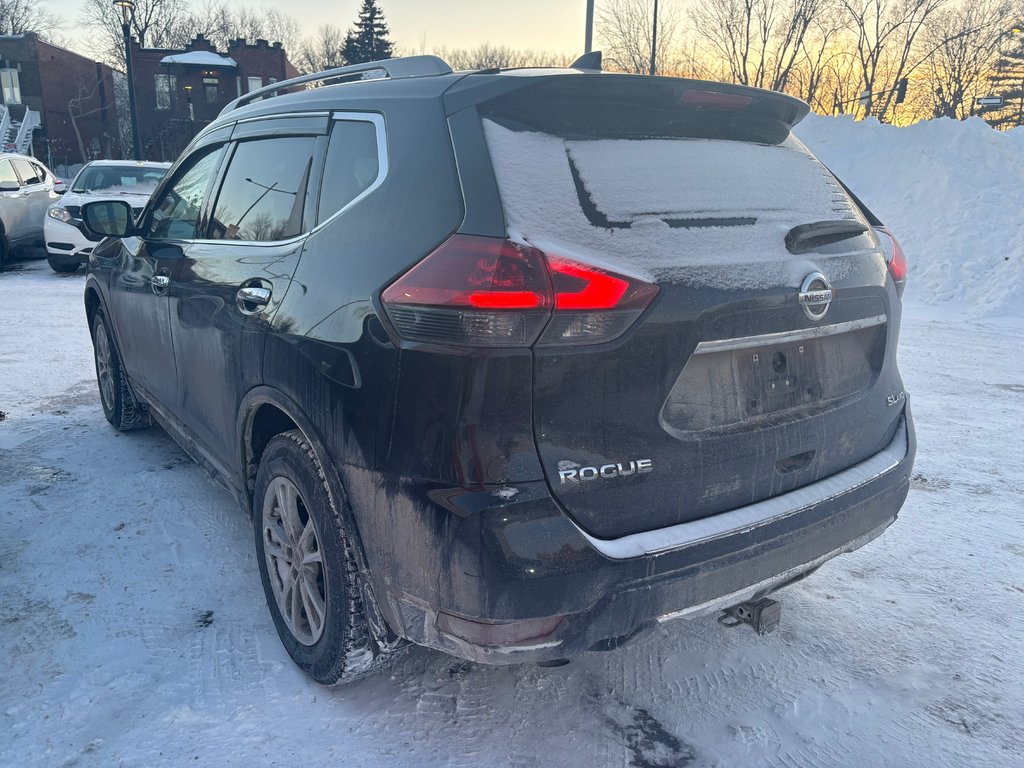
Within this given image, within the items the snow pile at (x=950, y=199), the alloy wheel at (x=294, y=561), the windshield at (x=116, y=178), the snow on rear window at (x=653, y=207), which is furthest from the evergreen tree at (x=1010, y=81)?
the alloy wheel at (x=294, y=561)

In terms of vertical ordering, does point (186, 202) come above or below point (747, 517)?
above

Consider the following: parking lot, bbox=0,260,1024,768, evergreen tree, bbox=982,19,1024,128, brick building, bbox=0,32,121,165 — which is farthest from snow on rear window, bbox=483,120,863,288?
brick building, bbox=0,32,121,165

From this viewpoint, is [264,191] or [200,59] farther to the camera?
[200,59]

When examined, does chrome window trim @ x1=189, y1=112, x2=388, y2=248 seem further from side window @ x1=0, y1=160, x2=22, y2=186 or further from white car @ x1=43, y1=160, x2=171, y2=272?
side window @ x1=0, y1=160, x2=22, y2=186

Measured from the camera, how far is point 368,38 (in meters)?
61.4

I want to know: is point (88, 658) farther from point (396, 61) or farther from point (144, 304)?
point (396, 61)

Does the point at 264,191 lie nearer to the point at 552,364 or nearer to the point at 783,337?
the point at 552,364

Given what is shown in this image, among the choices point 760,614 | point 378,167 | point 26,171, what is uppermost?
point 26,171

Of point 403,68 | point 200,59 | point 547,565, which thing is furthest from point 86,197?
point 200,59

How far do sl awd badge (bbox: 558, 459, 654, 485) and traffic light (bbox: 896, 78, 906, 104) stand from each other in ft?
112

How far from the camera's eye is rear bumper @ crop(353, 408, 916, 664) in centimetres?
185

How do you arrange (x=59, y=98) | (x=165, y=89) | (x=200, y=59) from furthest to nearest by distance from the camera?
(x=165, y=89)
(x=59, y=98)
(x=200, y=59)

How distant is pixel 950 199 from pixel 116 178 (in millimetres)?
13479

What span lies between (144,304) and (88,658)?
188 cm
